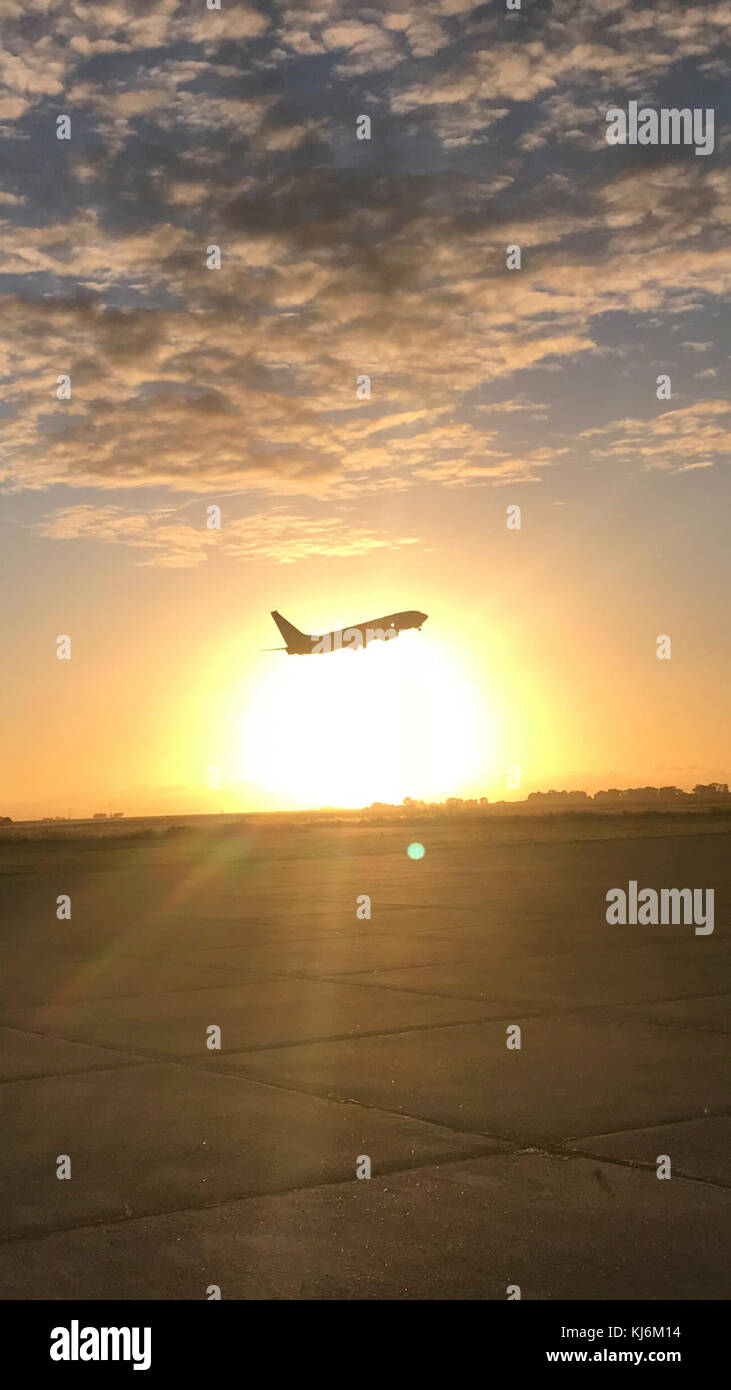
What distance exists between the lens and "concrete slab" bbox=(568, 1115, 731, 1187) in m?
7.05

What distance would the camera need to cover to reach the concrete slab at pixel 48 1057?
9.88m

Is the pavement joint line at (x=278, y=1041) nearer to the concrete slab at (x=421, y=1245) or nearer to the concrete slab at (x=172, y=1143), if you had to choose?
the concrete slab at (x=172, y=1143)

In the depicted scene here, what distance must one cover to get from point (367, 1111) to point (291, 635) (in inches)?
3724

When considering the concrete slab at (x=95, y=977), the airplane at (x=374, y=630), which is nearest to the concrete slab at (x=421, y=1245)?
the concrete slab at (x=95, y=977)

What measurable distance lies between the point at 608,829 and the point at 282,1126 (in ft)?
165

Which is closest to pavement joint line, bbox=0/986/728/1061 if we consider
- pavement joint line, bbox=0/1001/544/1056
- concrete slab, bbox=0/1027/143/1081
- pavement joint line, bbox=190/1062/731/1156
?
pavement joint line, bbox=0/1001/544/1056

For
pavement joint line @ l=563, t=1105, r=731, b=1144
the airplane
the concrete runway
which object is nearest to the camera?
the concrete runway

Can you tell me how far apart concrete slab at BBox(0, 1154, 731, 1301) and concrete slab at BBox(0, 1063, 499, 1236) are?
303mm

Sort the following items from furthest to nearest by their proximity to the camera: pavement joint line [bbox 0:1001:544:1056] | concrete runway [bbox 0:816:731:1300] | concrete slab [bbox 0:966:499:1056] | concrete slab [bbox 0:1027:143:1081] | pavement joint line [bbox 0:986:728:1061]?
concrete slab [bbox 0:966:499:1056]
pavement joint line [bbox 0:986:728:1061]
pavement joint line [bbox 0:1001:544:1056]
concrete slab [bbox 0:1027:143:1081]
concrete runway [bbox 0:816:731:1300]

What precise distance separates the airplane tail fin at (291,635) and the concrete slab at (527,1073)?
82.2m

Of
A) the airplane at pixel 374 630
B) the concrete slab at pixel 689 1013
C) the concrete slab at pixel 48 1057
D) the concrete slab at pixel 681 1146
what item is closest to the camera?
the concrete slab at pixel 681 1146

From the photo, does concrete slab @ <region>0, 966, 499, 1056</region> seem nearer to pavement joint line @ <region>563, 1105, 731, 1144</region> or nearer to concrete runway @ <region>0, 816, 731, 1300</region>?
concrete runway @ <region>0, 816, 731, 1300</region>

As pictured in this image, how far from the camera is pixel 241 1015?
12.0 meters

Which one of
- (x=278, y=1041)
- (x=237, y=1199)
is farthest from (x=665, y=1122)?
(x=278, y=1041)
